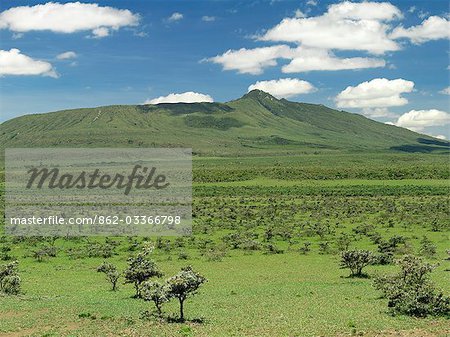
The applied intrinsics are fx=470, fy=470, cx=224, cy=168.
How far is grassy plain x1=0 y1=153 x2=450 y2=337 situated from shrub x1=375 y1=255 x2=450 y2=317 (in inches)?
58.1

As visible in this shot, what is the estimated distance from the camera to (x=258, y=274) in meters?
57.3

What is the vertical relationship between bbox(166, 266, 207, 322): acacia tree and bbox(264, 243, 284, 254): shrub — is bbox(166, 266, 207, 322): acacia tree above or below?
above

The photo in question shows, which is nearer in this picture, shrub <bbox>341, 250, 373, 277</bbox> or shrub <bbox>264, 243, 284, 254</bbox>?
shrub <bbox>341, 250, 373, 277</bbox>

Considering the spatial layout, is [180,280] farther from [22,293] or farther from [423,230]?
[423,230]

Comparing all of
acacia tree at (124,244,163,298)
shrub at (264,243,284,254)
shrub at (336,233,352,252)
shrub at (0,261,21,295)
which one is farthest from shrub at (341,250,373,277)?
shrub at (0,261,21,295)

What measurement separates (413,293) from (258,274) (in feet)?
77.9

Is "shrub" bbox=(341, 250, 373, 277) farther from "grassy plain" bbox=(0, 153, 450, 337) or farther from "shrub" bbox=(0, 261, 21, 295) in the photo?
Result: "shrub" bbox=(0, 261, 21, 295)

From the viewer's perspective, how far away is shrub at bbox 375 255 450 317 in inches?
1390

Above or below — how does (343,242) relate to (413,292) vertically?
below

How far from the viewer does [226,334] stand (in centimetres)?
3081

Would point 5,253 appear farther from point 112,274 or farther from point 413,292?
point 413,292

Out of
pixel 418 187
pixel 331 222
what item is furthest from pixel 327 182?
pixel 331 222

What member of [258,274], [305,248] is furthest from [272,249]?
[258,274]

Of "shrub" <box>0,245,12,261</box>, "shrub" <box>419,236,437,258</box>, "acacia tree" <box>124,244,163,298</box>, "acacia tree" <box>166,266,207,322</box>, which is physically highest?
"acacia tree" <box>166,266,207,322</box>
